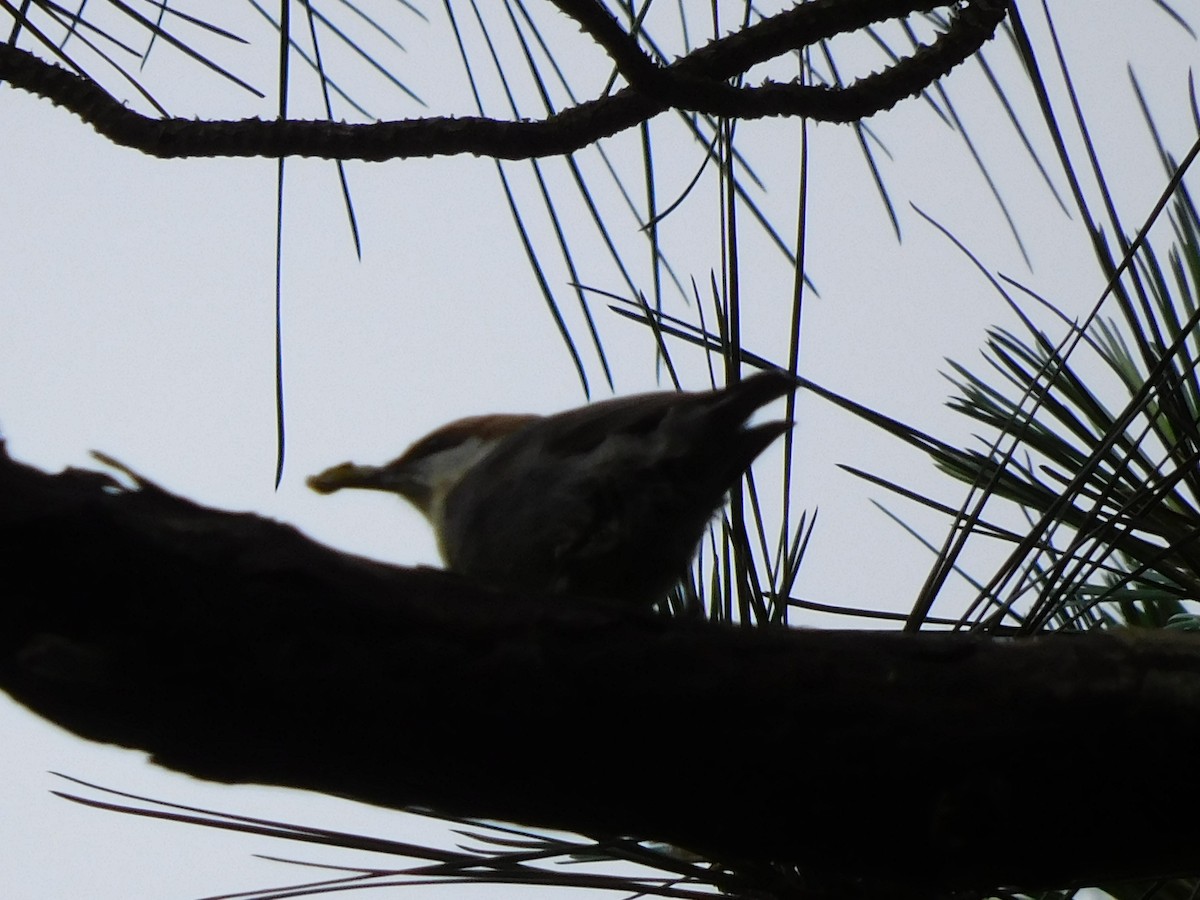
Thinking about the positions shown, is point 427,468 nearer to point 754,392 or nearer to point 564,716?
point 754,392

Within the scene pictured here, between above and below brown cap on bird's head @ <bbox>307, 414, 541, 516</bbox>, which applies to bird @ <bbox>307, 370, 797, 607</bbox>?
below

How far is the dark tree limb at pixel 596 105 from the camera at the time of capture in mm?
1195

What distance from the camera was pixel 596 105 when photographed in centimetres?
122

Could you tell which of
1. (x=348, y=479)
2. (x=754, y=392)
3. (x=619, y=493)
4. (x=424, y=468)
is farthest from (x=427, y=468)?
(x=754, y=392)

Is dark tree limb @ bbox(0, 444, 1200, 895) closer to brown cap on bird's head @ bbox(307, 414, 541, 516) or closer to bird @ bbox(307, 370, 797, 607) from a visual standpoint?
bird @ bbox(307, 370, 797, 607)

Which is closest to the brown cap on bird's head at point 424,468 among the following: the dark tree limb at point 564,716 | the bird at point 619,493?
the bird at point 619,493

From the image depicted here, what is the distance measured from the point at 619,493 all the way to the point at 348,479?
2.18ft

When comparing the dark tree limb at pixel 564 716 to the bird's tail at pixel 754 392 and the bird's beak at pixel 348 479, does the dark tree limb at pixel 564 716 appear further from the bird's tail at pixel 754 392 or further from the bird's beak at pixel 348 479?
the bird's beak at pixel 348 479

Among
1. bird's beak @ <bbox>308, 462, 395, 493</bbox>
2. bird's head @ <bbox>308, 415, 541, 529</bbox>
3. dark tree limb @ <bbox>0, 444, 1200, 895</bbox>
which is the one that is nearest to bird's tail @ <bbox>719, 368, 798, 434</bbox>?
dark tree limb @ <bbox>0, 444, 1200, 895</bbox>

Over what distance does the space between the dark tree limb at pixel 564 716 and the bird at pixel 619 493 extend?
1.36 ft

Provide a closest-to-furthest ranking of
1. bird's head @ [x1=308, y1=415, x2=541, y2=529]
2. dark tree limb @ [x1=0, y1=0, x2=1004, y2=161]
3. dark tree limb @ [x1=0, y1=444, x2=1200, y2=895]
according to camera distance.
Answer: dark tree limb @ [x1=0, y1=444, x2=1200, y2=895] < dark tree limb @ [x1=0, y1=0, x2=1004, y2=161] < bird's head @ [x1=308, y1=415, x2=541, y2=529]

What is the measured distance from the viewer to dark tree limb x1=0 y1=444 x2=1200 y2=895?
83cm

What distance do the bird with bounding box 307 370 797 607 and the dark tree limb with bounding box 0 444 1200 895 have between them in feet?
1.36

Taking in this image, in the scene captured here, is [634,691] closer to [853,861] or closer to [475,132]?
[853,861]
